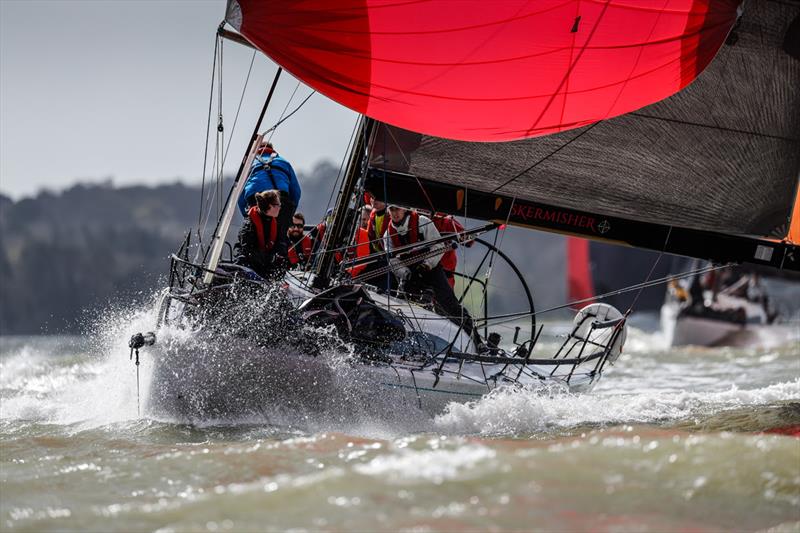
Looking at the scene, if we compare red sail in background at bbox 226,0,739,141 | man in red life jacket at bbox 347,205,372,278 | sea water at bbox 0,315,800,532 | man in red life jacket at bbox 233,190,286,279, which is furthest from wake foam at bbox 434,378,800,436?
red sail in background at bbox 226,0,739,141

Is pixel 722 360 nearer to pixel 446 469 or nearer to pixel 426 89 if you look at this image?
pixel 426 89

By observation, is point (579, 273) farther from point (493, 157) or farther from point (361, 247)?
point (493, 157)

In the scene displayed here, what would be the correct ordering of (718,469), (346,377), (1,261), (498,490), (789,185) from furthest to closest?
(1,261)
(789,185)
(346,377)
(718,469)
(498,490)

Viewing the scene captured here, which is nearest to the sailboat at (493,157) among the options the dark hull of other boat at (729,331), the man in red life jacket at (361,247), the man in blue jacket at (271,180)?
the man in red life jacket at (361,247)

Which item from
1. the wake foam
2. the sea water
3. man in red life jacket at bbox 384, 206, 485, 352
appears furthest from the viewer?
man in red life jacket at bbox 384, 206, 485, 352

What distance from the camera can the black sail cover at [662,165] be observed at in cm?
720

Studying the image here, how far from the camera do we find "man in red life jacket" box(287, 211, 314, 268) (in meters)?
8.12

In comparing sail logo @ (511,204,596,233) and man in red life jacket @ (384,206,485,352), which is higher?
sail logo @ (511,204,596,233)

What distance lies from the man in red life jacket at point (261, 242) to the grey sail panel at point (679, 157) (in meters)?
0.83

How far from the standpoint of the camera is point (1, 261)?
3180cm

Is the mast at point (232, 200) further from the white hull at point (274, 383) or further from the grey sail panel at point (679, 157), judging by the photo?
the grey sail panel at point (679, 157)

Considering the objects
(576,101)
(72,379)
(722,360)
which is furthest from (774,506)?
(722,360)

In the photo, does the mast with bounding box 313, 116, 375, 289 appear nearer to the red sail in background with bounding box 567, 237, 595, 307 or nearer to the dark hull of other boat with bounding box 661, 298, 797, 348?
the dark hull of other boat with bounding box 661, 298, 797, 348

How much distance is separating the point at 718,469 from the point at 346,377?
8.00ft
